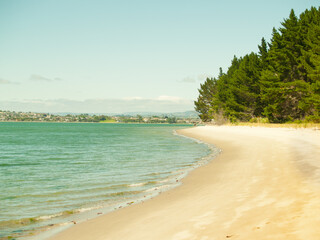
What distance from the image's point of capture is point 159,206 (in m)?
8.42

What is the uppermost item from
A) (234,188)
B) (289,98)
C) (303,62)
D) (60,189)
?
(303,62)

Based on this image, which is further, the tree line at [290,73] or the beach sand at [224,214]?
the tree line at [290,73]

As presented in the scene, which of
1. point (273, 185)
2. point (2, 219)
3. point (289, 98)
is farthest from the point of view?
point (289, 98)

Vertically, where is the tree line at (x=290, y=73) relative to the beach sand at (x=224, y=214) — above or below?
above

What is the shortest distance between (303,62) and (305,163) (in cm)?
3103

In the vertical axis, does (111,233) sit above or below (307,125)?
below

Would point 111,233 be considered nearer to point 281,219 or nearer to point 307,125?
point 281,219

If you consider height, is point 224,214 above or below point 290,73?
below

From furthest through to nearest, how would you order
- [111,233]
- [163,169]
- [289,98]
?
[289,98]
[163,169]
[111,233]

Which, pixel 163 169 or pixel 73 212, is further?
pixel 163 169

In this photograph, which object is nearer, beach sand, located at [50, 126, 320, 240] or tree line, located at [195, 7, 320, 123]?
beach sand, located at [50, 126, 320, 240]

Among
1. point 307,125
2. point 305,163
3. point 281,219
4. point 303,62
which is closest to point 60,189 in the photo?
point 281,219

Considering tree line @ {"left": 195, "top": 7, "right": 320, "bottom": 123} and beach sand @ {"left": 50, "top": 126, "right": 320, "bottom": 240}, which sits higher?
tree line @ {"left": 195, "top": 7, "right": 320, "bottom": 123}

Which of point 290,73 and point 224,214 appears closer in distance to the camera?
point 224,214
